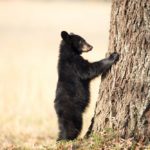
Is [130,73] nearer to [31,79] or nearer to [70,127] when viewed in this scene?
[70,127]

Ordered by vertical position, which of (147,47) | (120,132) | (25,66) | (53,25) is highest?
(147,47)

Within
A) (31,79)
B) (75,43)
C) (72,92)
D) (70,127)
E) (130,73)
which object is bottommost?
(31,79)

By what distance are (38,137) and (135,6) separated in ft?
15.7

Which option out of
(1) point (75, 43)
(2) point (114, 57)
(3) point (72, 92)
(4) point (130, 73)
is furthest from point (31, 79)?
(4) point (130, 73)

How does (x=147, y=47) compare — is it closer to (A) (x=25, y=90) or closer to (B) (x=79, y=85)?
(B) (x=79, y=85)

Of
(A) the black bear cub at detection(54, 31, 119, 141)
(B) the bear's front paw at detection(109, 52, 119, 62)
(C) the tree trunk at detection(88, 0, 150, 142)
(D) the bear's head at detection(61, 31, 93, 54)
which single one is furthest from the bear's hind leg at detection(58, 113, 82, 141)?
(B) the bear's front paw at detection(109, 52, 119, 62)

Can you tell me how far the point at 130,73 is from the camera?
8.01 m

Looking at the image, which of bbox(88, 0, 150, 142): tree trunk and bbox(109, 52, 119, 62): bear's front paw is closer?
bbox(88, 0, 150, 142): tree trunk

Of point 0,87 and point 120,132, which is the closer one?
point 120,132

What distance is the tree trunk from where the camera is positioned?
7.95 metres

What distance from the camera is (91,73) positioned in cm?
901

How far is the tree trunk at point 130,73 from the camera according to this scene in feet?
26.1

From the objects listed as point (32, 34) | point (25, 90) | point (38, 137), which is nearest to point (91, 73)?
point (38, 137)

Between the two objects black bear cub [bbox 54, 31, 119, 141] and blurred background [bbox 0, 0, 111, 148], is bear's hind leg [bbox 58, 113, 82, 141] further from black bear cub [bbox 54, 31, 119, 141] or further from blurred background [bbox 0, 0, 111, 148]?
blurred background [bbox 0, 0, 111, 148]
